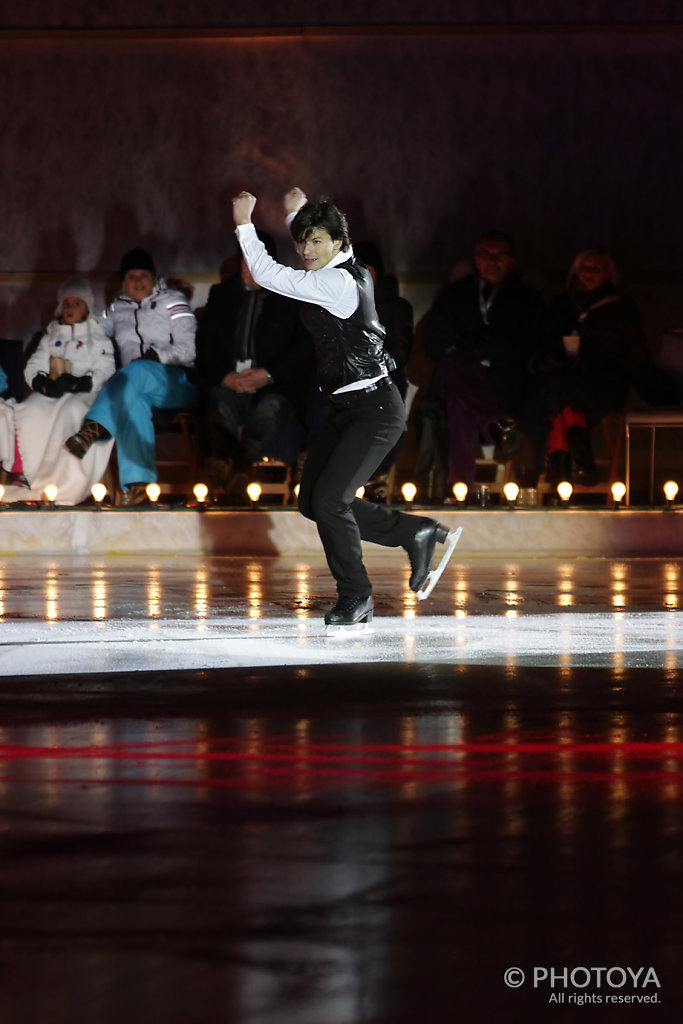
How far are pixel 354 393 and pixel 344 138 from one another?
6.06 metres

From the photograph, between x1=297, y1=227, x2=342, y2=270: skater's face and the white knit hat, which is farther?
the white knit hat

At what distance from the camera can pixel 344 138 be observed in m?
11.8

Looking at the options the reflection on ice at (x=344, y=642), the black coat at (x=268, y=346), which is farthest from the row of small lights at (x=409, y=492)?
the reflection on ice at (x=344, y=642)

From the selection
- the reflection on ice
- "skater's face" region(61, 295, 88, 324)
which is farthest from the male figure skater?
"skater's face" region(61, 295, 88, 324)

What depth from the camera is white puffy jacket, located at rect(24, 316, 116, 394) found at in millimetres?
10117

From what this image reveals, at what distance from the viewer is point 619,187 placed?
11750 mm

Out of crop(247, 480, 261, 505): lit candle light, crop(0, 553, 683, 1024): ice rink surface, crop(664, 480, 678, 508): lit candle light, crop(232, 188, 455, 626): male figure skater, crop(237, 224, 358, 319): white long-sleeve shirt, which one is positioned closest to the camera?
crop(0, 553, 683, 1024): ice rink surface

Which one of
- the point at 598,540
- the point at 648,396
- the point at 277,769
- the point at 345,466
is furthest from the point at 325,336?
the point at 648,396

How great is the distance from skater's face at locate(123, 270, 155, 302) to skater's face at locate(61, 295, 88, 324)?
294 mm

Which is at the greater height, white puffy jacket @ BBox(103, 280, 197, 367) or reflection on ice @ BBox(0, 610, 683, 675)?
white puffy jacket @ BBox(103, 280, 197, 367)

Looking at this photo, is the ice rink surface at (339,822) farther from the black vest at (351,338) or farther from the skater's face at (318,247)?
the skater's face at (318,247)

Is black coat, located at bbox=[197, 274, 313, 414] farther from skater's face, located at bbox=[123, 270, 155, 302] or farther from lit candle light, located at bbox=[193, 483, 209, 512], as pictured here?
lit candle light, located at bbox=[193, 483, 209, 512]

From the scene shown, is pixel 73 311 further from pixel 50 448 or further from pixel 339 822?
pixel 339 822

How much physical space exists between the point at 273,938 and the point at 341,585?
358 centimetres
